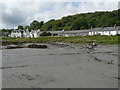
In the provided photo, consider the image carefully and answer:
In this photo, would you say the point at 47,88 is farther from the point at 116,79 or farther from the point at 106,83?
the point at 116,79

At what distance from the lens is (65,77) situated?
7.59 metres

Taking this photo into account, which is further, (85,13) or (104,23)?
(85,13)

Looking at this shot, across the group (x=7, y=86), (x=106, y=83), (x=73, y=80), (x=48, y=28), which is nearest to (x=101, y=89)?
(x=106, y=83)

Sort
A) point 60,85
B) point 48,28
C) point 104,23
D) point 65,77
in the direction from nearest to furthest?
point 60,85, point 65,77, point 104,23, point 48,28

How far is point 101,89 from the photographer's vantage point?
5.91 meters

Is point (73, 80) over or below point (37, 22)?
below

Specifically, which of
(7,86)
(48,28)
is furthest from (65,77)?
(48,28)

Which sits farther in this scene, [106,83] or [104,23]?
[104,23]

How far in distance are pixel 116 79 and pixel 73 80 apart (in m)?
2.16

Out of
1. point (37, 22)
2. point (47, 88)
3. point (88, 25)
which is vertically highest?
point (37, 22)

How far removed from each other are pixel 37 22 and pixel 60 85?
143547mm

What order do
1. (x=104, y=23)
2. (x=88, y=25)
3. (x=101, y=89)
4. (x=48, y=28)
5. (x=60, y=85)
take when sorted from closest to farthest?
(x=101, y=89) → (x=60, y=85) → (x=104, y=23) → (x=88, y=25) → (x=48, y=28)

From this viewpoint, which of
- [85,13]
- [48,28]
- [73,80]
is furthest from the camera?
[85,13]

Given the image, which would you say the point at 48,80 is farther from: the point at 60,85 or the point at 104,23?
the point at 104,23
